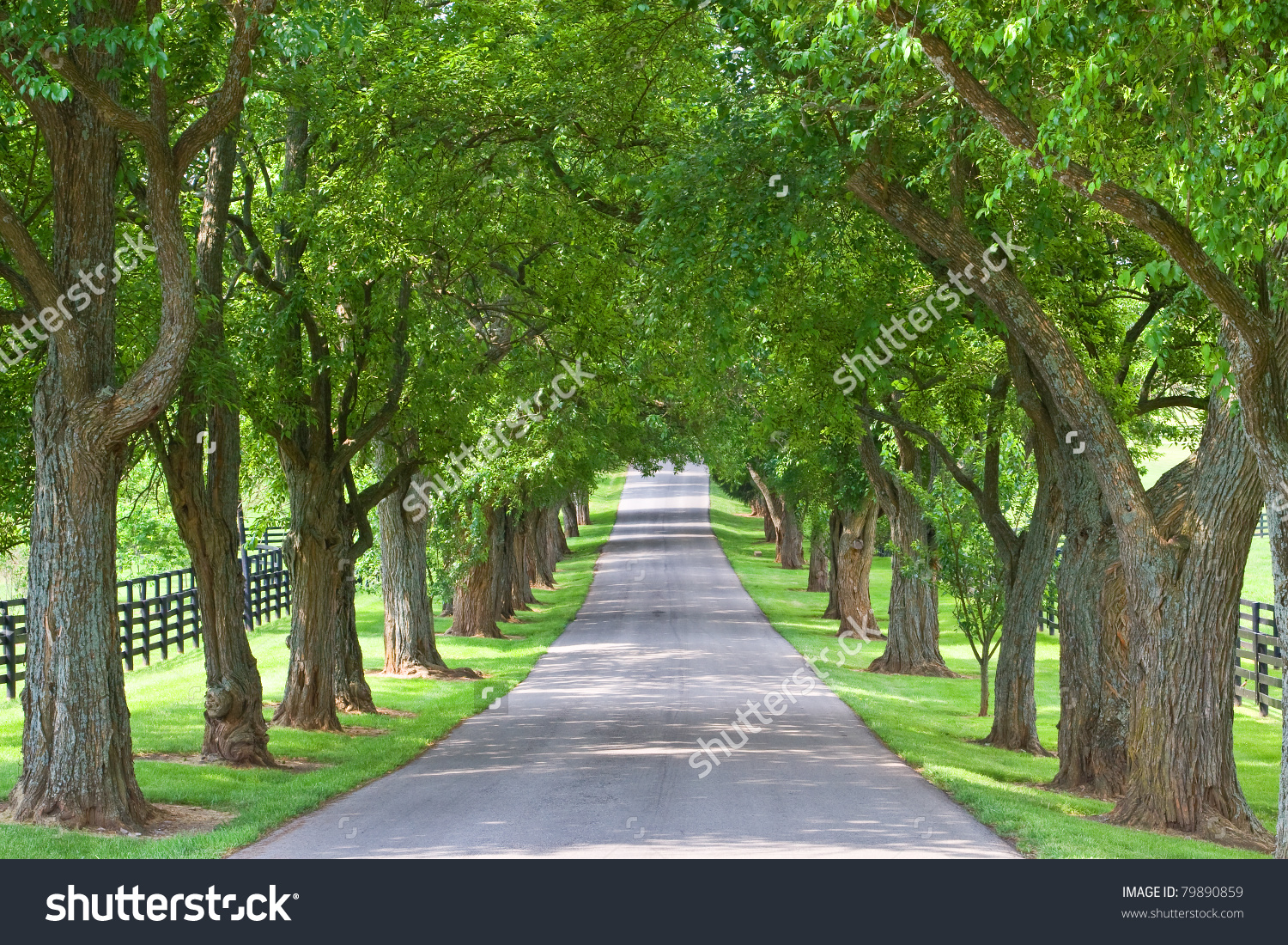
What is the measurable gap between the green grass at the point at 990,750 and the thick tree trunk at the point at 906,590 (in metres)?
0.66

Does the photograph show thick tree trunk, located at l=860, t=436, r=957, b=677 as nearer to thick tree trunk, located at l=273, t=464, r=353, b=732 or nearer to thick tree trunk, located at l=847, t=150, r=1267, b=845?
thick tree trunk, located at l=273, t=464, r=353, b=732

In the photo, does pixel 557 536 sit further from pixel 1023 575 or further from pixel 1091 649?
pixel 1091 649

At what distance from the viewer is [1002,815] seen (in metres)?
10.3

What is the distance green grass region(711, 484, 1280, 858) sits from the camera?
9477 millimetres

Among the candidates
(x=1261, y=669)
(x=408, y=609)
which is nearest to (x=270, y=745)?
(x=408, y=609)

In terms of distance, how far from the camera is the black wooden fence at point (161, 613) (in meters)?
18.0

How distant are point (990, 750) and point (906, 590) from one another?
9.67 m

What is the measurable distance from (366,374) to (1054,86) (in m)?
9.70

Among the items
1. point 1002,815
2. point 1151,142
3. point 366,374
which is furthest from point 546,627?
point 1151,142

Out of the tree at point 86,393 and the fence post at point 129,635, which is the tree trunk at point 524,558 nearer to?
the fence post at point 129,635

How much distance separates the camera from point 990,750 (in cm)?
1609

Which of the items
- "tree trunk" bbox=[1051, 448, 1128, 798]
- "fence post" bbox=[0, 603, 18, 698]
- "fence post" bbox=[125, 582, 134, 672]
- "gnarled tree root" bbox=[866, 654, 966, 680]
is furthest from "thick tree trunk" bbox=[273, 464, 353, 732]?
"gnarled tree root" bbox=[866, 654, 966, 680]

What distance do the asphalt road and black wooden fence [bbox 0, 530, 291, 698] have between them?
330 centimetres

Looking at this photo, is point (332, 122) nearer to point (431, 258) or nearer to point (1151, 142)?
point (431, 258)
